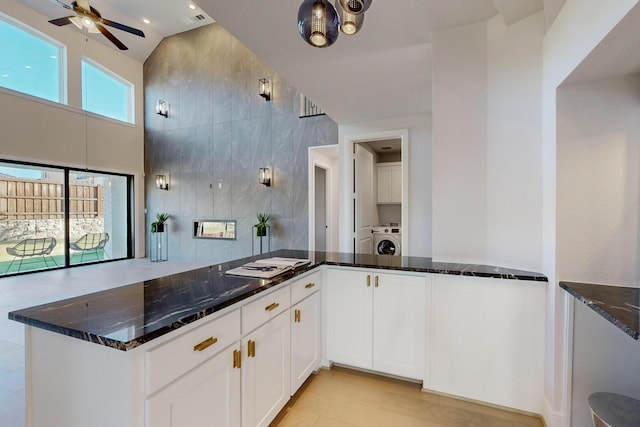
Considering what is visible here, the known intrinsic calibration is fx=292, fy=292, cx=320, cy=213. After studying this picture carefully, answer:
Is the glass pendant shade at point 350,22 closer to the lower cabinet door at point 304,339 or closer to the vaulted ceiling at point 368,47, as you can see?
the vaulted ceiling at point 368,47

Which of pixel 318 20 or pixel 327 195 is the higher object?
pixel 318 20

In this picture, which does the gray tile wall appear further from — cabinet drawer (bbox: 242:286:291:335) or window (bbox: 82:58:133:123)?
cabinet drawer (bbox: 242:286:291:335)

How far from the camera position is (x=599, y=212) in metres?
1.54

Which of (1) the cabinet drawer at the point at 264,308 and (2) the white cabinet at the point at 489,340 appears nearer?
(1) the cabinet drawer at the point at 264,308

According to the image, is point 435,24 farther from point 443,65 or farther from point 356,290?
point 356,290

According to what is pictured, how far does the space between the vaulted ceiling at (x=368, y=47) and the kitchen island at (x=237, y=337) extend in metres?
1.68

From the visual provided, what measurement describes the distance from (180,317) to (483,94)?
2328 millimetres

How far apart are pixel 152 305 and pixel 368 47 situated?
228cm

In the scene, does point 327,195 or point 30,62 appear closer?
point 30,62

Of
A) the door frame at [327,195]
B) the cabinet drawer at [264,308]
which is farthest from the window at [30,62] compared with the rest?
the cabinet drawer at [264,308]

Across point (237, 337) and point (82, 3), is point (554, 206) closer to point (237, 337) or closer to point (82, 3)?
point (237, 337)

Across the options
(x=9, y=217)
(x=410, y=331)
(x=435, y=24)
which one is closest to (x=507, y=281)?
(x=410, y=331)

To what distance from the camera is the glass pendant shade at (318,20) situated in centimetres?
133

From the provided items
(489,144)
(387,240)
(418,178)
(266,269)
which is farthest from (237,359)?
(387,240)
